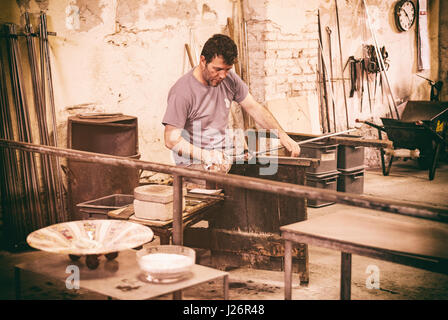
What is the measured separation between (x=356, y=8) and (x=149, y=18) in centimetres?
406

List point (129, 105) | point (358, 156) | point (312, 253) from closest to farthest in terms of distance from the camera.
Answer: point (312, 253)
point (129, 105)
point (358, 156)

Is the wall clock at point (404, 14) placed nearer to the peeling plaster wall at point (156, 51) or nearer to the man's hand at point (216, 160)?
the peeling plaster wall at point (156, 51)

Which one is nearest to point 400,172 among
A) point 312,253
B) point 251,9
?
point 251,9

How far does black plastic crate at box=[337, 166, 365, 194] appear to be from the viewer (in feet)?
21.4

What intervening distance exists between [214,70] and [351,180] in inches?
123

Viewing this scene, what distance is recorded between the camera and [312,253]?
4.69 meters

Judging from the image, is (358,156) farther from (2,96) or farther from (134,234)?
(134,234)

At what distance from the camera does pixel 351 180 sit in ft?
21.6

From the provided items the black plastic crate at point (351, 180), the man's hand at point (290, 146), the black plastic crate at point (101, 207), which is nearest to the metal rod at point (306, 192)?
the black plastic crate at point (101, 207)

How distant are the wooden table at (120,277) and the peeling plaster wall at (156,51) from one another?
2744mm

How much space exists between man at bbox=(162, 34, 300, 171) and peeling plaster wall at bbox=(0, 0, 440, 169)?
165 centimetres

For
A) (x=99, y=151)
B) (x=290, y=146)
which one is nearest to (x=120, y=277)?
(x=290, y=146)

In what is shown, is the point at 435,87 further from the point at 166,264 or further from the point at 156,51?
the point at 166,264

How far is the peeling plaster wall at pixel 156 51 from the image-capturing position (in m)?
5.27
